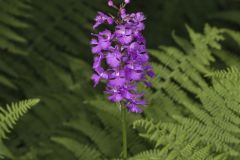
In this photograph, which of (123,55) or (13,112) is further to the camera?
(13,112)

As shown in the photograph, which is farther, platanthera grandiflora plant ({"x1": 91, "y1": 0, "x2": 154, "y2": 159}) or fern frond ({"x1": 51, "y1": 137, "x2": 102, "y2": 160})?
fern frond ({"x1": 51, "y1": 137, "x2": 102, "y2": 160})

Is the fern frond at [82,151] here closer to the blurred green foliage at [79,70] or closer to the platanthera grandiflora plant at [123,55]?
the blurred green foliage at [79,70]

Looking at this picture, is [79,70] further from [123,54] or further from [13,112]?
[123,54]

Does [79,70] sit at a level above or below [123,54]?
above

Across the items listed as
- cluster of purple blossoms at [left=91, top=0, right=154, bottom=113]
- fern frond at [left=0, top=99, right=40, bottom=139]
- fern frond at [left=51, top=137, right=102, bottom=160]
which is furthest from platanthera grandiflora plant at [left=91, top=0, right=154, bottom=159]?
fern frond at [left=51, top=137, right=102, bottom=160]

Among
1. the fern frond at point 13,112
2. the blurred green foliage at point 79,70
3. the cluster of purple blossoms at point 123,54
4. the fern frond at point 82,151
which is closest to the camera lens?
the cluster of purple blossoms at point 123,54

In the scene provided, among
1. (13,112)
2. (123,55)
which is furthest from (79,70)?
(123,55)

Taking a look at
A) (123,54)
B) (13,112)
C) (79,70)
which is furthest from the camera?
(79,70)

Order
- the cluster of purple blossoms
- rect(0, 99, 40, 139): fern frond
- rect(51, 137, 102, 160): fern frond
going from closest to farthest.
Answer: the cluster of purple blossoms
rect(0, 99, 40, 139): fern frond
rect(51, 137, 102, 160): fern frond

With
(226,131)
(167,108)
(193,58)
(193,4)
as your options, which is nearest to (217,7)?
(193,4)

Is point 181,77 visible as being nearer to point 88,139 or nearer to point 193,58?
point 193,58

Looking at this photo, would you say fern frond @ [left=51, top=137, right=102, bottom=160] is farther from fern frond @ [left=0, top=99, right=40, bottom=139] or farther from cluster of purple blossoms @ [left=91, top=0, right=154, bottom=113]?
cluster of purple blossoms @ [left=91, top=0, right=154, bottom=113]

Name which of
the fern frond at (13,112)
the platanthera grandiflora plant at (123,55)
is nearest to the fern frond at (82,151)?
the fern frond at (13,112)
